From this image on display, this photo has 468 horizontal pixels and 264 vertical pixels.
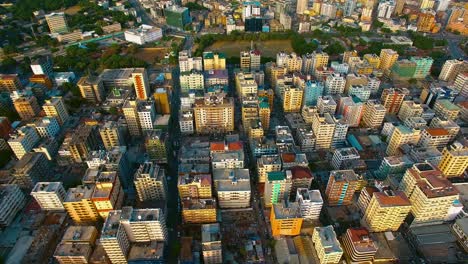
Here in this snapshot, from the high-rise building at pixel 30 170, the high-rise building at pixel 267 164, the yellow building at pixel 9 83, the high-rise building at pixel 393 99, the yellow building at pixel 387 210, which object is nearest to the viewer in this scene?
the yellow building at pixel 387 210

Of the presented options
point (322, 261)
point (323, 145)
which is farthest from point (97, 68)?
point (322, 261)

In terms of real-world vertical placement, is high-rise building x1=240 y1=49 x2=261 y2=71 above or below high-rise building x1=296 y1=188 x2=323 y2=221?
above

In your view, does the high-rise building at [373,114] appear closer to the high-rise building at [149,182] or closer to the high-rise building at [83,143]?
the high-rise building at [149,182]

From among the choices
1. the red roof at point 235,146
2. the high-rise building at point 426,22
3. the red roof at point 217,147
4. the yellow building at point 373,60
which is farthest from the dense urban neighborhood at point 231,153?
the high-rise building at point 426,22

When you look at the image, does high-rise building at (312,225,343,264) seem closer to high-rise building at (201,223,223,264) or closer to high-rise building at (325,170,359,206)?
high-rise building at (325,170,359,206)

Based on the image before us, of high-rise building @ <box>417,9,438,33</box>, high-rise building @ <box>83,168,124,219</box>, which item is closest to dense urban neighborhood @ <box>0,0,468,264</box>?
high-rise building @ <box>83,168,124,219</box>
